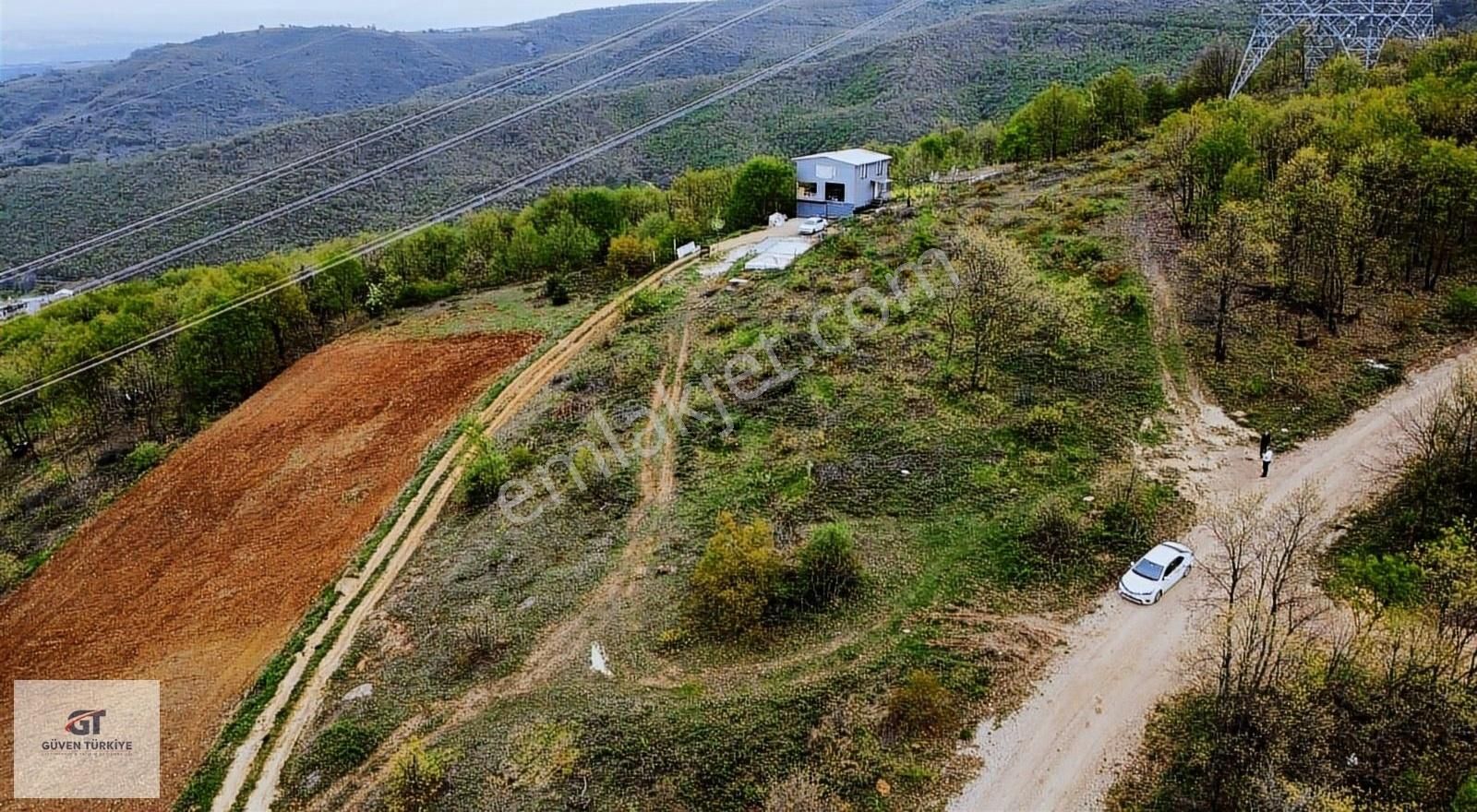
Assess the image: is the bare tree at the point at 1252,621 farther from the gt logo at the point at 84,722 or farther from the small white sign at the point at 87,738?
the gt logo at the point at 84,722

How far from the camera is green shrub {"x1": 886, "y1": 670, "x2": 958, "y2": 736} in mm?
18094

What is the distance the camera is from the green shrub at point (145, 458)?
3956cm

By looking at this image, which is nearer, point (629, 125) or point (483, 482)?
point (483, 482)

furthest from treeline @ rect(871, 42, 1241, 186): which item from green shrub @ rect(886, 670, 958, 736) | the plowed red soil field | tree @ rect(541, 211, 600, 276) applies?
green shrub @ rect(886, 670, 958, 736)

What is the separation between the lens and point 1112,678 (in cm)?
1905

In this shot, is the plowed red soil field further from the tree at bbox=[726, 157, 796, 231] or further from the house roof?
the house roof

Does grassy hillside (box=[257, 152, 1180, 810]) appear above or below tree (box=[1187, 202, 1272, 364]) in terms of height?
below

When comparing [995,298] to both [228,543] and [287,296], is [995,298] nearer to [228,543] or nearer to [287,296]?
[228,543]

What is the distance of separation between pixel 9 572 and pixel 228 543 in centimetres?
916

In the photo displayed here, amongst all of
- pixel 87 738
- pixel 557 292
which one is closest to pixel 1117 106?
pixel 557 292

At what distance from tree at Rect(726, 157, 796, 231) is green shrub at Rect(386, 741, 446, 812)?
55527 mm

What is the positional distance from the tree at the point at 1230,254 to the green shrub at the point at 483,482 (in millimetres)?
28410

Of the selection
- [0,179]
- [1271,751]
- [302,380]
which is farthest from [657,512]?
[0,179]

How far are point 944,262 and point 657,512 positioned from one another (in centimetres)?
2480
